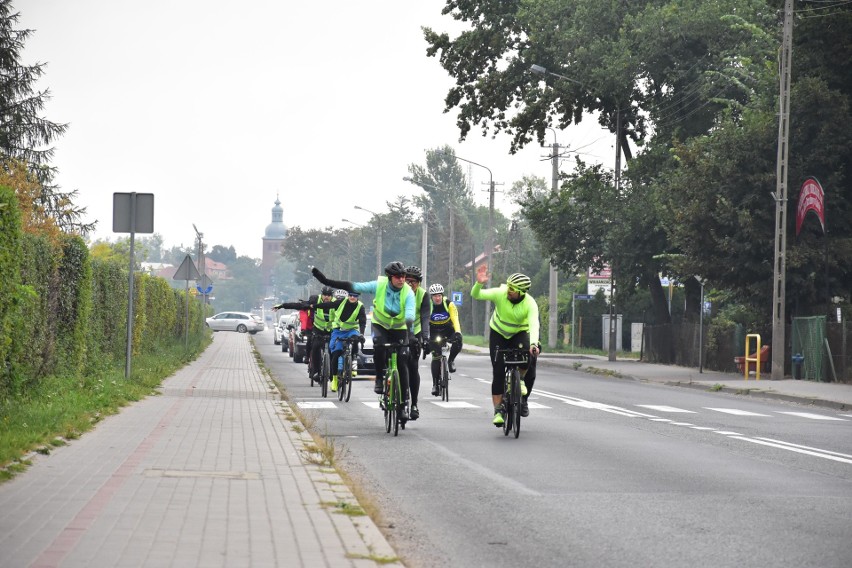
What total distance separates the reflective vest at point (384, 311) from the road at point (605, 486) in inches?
49.2

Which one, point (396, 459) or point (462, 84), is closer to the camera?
point (396, 459)

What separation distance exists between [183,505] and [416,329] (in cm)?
716

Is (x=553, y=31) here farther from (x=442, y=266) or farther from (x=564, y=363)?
(x=442, y=266)

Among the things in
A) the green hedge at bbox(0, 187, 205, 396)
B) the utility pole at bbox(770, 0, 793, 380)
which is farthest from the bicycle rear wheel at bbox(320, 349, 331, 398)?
the utility pole at bbox(770, 0, 793, 380)

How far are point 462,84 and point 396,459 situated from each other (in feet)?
119

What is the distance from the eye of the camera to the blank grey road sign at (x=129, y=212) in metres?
21.2

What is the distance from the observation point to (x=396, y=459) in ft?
42.4

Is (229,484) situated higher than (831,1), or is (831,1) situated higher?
(831,1)

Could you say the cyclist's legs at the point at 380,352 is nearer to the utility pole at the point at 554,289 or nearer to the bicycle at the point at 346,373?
the bicycle at the point at 346,373

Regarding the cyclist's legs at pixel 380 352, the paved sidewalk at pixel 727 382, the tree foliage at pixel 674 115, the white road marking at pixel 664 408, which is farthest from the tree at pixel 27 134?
the cyclist's legs at pixel 380 352

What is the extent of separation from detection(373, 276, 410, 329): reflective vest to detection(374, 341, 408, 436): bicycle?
0.22 meters

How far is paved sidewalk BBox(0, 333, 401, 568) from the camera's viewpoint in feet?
22.5

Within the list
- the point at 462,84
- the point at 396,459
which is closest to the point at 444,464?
the point at 396,459

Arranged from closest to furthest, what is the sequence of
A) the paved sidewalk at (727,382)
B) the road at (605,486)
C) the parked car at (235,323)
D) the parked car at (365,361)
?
the road at (605,486), the paved sidewalk at (727,382), the parked car at (365,361), the parked car at (235,323)
